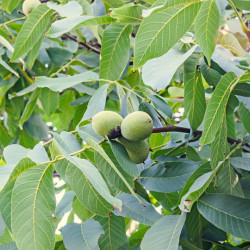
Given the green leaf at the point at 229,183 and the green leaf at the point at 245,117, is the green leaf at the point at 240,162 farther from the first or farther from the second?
the green leaf at the point at 245,117

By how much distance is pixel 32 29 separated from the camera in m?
1.22

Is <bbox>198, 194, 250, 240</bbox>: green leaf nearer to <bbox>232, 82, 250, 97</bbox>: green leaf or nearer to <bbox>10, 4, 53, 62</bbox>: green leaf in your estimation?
<bbox>232, 82, 250, 97</bbox>: green leaf

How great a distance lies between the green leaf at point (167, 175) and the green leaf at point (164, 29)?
0.29 meters

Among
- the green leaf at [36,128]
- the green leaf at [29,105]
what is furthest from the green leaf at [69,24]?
the green leaf at [36,128]

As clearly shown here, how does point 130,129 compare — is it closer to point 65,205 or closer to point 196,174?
point 196,174

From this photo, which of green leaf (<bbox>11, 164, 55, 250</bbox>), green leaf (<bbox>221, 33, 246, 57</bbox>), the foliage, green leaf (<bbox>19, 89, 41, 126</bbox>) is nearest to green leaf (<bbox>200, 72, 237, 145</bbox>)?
the foliage

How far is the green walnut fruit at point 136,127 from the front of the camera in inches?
35.2

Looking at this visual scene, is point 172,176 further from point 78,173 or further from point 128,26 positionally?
point 128,26

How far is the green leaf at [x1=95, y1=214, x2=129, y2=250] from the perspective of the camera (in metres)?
1.00

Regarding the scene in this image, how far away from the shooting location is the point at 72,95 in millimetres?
2336

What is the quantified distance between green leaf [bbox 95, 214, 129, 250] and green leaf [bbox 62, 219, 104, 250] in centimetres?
4

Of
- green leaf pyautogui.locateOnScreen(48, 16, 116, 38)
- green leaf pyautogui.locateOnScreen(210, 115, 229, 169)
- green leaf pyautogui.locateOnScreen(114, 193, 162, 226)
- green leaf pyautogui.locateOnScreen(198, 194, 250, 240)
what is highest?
green leaf pyautogui.locateOnScreen(48, 16, 116, 38)

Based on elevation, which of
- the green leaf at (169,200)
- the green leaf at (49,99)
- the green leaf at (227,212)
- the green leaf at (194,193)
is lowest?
the green leaf at (49,99)

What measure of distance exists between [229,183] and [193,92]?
26 cm
